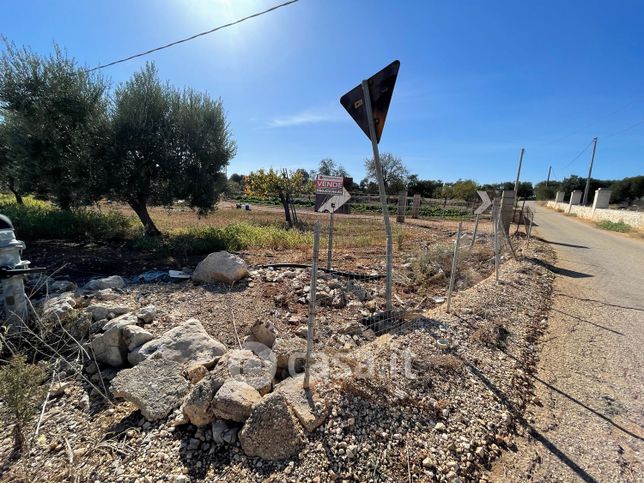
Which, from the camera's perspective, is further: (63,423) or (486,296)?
(486,296)

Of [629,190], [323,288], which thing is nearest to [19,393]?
[323,288]

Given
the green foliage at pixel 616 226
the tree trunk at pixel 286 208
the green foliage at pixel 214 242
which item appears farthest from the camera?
the green foliage at pixel 616 226

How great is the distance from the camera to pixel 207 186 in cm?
937

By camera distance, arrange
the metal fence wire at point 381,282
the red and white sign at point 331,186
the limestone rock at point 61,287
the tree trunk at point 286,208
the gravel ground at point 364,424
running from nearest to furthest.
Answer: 1. the gravel ground at point 364,424
2. the red and white sign at point 331,186
3. the metal fence wire at point 381,282
4. the limestone rock at point 61,287
5. the tree trunk at point 286,208

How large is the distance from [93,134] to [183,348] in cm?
869

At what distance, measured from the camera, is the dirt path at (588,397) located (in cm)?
203

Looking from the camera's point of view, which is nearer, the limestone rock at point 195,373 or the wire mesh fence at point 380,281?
the limestone rock at point 195,373

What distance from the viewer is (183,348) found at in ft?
9.39

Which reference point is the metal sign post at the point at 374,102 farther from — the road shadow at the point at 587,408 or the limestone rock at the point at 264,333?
the road shadow at the point at 587,408

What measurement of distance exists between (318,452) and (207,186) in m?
8.97

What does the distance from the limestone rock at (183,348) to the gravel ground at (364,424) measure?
40 cm

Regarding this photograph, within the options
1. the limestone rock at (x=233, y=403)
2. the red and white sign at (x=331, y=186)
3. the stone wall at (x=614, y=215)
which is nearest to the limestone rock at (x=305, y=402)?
the limestone rock at (x=233, y=403)

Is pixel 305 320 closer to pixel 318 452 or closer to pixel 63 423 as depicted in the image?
pixel 318 452

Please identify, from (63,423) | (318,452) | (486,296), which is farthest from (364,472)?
(486,296)
